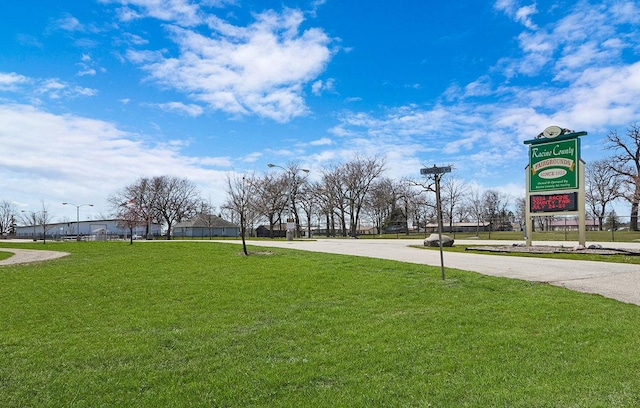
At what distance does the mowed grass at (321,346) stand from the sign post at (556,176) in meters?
13.8

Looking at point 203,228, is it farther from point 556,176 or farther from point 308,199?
point 556,176

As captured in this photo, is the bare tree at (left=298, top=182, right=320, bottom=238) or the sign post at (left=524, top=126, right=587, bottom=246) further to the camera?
the bare tree at (left=298, top=182, right=320, bottom=238)

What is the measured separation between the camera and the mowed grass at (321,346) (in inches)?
156

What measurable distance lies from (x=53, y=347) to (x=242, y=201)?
1658 centimetres

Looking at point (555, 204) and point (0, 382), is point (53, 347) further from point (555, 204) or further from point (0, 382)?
point (555, 204)

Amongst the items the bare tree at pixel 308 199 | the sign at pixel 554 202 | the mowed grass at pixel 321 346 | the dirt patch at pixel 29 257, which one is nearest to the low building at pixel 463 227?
the bare tree at pixel 308 199

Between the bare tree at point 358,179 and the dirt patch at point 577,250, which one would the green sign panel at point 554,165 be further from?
the bare tree at point 358,179

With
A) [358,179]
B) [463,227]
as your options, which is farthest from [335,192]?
[463,227]

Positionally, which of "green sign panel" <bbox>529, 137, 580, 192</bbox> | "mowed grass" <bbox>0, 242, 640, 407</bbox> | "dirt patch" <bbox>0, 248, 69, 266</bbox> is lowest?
"dirt patch" <bbox>0, 248, 69, 266</bbox>

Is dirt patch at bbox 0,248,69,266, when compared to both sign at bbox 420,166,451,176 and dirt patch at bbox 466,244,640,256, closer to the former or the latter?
sign at bbox 420,166,451,176

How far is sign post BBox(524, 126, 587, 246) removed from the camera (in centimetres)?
2078

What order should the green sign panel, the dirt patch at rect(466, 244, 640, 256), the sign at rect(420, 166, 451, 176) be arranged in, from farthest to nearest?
1. the green sign panel
2. the dirt patch at rect(466, 244, 640, 256)
3. the sign at rect(420, 166, 451, 176)

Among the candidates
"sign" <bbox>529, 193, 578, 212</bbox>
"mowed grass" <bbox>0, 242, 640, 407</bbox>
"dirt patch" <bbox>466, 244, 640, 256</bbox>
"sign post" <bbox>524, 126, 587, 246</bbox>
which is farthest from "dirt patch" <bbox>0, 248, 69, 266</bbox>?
"sign post" <bbox>524, 126, 587, 246</bbox>

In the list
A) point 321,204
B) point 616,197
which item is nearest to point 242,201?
point 321,204
